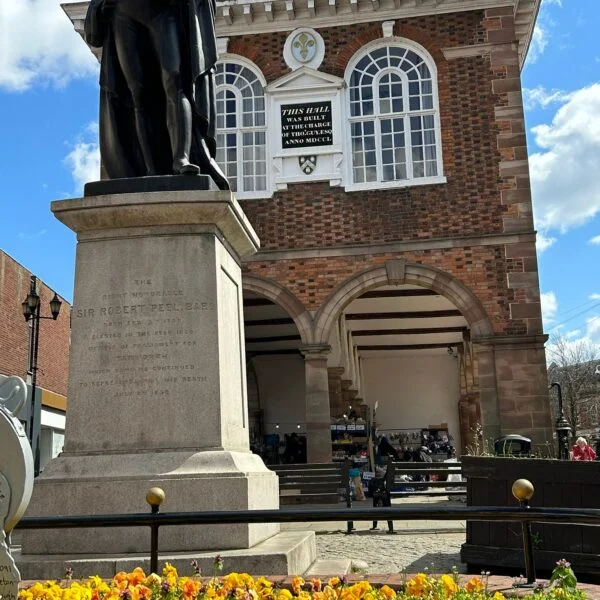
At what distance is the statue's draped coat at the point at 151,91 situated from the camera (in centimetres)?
623

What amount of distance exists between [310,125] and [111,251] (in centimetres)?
1480

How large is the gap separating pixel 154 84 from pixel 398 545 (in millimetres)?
Result: 5281

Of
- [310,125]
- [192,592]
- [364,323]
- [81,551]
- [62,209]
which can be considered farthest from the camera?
[364,323]

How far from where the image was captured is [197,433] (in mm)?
5238

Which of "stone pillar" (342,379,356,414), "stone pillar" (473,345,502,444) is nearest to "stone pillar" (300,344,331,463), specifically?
"stone pillar" (473,345,502,444)

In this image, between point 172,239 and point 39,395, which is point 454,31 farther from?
point 39,395

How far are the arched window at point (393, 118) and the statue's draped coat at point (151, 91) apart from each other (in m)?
12.9

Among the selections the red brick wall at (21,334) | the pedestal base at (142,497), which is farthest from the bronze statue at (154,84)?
the red brick wall at (21,334)

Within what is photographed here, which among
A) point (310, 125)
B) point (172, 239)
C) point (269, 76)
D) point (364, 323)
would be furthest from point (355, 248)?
point (172, 239)

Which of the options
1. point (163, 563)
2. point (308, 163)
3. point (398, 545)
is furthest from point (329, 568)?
point (308, 163)

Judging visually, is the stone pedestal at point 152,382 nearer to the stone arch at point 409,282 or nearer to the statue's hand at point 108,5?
the statue's hand at point 108,5

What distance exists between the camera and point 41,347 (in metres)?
32.9

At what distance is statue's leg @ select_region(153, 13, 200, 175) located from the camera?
6.06 meters

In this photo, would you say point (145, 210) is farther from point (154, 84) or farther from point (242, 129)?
point (242, 129)
